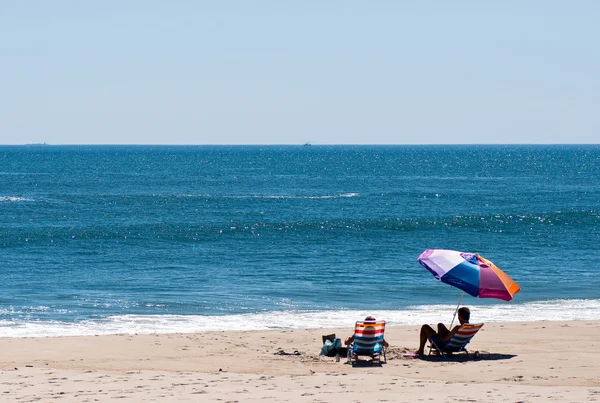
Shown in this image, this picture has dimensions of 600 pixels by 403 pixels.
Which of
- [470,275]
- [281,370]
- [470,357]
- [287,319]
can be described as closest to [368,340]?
[281,370]

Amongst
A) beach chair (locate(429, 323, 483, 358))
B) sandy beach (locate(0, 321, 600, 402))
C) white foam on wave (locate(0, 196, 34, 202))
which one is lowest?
sandy beach (locate(0, 321, 600, 402))

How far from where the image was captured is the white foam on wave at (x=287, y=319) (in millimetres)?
20297

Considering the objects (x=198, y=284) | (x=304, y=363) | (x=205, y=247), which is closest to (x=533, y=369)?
(x=304, y=363)

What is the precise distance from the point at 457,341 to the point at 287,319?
275 inches

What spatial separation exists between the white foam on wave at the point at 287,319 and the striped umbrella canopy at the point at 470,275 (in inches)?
217

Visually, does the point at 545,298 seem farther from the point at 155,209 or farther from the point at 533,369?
the point at 155,209

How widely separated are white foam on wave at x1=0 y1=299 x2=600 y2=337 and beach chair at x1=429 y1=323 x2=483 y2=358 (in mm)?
5227

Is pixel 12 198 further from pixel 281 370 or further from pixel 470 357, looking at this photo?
pixel 470 357

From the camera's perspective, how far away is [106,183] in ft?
292

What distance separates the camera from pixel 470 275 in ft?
52.0

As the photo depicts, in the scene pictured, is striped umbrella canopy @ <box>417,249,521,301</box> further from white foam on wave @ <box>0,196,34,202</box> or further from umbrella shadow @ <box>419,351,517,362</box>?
white foam on wave @ <box>0,196,34,202</box>

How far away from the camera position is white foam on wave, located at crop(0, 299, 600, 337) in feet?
66.6

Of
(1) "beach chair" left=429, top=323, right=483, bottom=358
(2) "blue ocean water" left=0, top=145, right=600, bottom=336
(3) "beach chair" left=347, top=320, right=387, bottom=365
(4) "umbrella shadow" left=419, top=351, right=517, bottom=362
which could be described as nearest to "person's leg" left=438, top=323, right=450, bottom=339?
(1) "beach chair" left=429, top=323, right=483, bottom=358

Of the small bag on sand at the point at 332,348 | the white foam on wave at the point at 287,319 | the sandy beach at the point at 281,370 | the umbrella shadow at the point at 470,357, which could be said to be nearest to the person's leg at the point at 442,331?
the umbrella shadow at the point at 470,357
